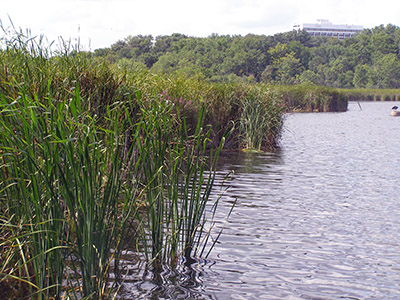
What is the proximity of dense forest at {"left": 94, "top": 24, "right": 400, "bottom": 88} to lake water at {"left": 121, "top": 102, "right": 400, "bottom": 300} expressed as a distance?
229 ft

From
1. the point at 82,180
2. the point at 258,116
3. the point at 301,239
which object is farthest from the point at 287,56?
the point at 82,180

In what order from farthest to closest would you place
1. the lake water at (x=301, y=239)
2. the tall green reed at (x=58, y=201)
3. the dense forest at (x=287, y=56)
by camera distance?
the dense forest at (x=287, y=56) → the lake water at (x=301, y=239) → the tall green reed at (x=58, y=201)

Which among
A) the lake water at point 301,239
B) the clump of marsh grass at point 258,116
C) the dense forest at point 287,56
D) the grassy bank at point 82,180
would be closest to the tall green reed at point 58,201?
the grassy bank at point 82,180

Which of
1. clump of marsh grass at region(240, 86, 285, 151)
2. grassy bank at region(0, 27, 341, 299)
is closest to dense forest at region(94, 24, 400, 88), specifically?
clump of marsh grass at region(240, 86, 285, 151)

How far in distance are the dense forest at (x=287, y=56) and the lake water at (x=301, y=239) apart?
69716 millimetres

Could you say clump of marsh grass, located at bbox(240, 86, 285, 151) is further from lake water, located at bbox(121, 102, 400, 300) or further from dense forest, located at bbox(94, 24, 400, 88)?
dense forest, located at bbox(94, 24, 400, 88)

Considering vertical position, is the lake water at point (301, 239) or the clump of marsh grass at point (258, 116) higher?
the clump of marsh grass at point (258, 116)

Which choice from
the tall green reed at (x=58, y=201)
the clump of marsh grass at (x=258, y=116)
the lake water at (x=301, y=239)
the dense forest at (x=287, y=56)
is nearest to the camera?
the tall green reed at (x=58, y=201)

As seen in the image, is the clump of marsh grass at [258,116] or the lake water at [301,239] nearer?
the lake water at [301,239]

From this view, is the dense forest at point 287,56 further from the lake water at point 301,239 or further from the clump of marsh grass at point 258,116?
the lake water at point 301,239

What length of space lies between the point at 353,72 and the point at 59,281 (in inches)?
4873

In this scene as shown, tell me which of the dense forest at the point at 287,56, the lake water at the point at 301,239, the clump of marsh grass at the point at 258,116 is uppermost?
the dense forest at the point at 287,56

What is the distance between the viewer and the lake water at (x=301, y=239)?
5527mm

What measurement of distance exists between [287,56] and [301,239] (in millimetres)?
108876
